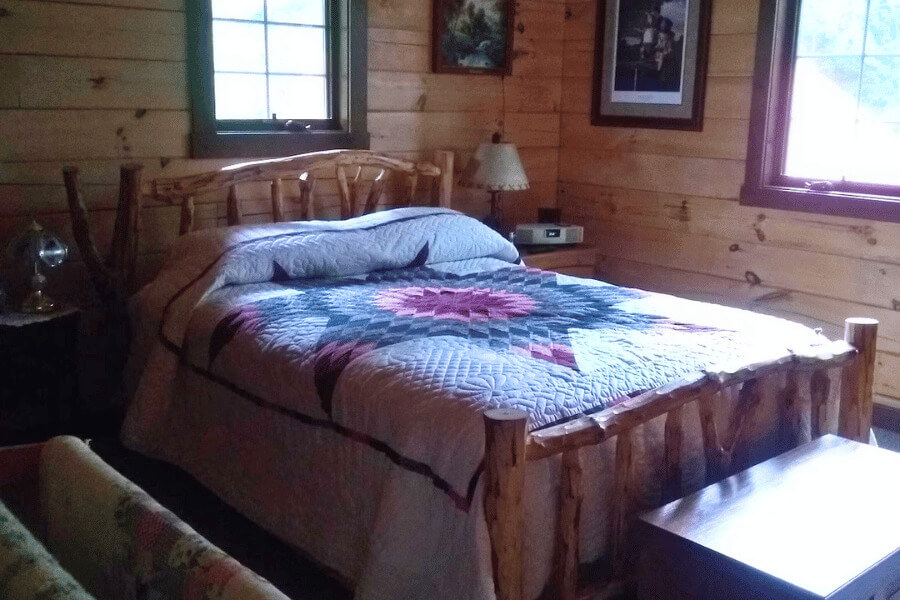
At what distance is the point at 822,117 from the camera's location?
11.1 feet

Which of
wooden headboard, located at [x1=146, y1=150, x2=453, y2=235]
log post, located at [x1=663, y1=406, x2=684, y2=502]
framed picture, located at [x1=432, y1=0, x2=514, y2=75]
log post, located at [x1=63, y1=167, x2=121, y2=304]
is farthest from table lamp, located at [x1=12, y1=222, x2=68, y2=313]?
log post, located at [x1=663, y1=406, x2=684, y2=502]

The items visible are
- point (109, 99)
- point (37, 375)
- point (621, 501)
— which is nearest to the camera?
point (621, 501)

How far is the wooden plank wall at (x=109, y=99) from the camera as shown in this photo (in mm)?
2846

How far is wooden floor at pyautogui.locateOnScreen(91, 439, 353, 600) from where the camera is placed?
222 centimetres

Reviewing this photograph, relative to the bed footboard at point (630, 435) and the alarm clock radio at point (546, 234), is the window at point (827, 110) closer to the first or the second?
the alarm clock radio at point (546, 234)

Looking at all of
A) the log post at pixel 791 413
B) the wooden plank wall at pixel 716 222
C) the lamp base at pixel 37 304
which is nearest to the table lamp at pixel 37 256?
the lamp base at pixel 37 304

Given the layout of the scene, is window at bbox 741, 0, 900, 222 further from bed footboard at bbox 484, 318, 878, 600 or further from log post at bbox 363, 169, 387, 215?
log post at bbox 363, 169, 387, 215

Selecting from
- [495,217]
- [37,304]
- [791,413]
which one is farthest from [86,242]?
[791,413]

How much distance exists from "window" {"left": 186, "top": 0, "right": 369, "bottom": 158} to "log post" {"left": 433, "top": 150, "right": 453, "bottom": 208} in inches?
12.9

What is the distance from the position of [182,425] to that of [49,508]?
1493mm

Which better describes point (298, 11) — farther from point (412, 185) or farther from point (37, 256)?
point (37, 256)

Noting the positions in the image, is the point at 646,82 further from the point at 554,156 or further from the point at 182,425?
the point at 182,425

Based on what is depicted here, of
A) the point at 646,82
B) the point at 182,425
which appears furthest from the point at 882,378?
the point at 182,425

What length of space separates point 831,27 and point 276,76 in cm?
208
